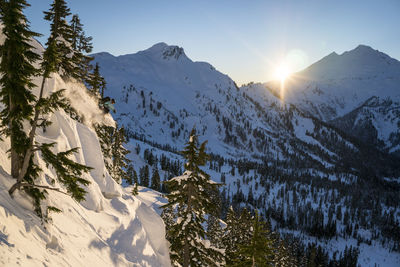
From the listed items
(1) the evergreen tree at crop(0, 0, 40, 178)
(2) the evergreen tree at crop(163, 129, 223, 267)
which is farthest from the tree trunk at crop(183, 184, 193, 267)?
(1) the evergreen tree at crop(0, 0, 40, 178)

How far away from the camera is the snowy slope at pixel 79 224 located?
28.7ft

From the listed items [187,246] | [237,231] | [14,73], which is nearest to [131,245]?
[187,246]

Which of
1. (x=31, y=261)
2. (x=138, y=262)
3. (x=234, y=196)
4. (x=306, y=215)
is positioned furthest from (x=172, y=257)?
(x=306, y=215)

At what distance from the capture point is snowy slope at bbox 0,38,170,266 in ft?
28.7

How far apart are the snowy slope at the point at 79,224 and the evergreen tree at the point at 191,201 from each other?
150 inches

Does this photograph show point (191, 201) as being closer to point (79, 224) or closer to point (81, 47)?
point (79, 224)

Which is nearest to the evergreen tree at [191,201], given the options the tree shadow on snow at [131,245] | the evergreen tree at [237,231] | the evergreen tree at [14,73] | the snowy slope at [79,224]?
the tree shadow on snow at [131,245]

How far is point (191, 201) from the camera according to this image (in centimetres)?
1648

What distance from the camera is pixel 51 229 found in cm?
1064

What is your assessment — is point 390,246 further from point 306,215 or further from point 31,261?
point 31,261

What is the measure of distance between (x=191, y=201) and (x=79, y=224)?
7074 millimetres

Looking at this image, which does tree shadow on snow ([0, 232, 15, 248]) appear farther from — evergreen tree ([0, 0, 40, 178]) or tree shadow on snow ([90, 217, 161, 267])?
tree shadow on snow ([90, 217, 161, 267])

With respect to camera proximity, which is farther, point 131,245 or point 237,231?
point 237,231

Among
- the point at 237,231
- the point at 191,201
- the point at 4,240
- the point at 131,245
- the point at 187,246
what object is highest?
the point at 4,240
